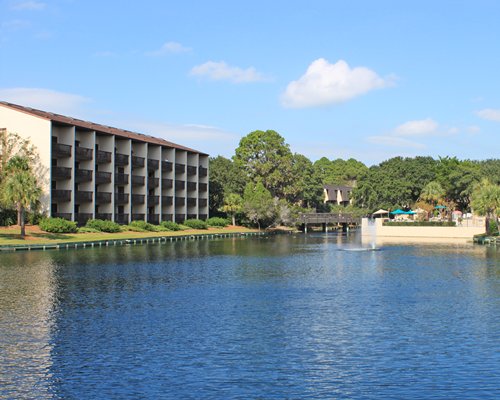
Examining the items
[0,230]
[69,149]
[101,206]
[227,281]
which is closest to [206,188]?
[101,206]

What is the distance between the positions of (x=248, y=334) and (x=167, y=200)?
8068 cm

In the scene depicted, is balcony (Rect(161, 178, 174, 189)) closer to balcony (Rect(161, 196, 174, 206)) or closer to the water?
balcony (Rect(161, 196, 174, 206))

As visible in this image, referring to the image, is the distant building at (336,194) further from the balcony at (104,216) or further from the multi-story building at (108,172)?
the balcony at (104,216)

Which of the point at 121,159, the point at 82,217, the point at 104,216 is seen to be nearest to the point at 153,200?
the point at 121,159

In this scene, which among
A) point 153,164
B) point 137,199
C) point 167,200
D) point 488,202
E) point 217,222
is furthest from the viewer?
point 217,222

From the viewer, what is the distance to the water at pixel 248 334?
1666 centimetres

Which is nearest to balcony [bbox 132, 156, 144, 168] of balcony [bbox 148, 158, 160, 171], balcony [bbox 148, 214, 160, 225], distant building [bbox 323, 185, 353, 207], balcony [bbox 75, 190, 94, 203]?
balcony [bbox 148, 158, 160, 171]

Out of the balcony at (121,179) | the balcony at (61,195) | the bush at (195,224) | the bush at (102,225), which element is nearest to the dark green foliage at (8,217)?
the balcony at (61,195)

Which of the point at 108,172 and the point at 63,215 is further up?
the point at 108,172

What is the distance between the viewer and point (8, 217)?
7531 cm

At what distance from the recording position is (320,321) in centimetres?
2508

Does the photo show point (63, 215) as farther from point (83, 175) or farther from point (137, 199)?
point (137, 199)

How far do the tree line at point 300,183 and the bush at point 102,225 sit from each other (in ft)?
116

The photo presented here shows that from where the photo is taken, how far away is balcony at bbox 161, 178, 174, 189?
10175 centimetres
